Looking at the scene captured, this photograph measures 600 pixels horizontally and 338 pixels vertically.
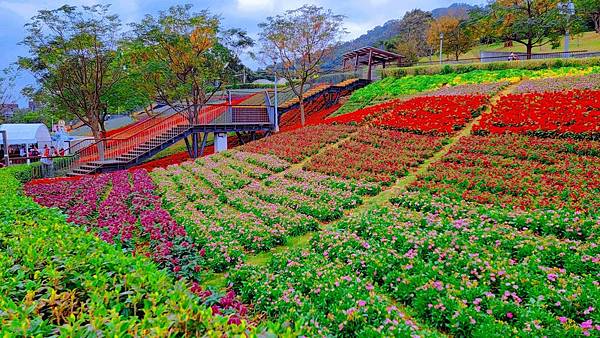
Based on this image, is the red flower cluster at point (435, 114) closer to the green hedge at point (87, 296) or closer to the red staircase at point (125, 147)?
the red staircase at point (125, 147)

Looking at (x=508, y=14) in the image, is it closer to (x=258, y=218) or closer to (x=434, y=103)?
(x=434, y=103)

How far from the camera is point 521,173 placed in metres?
9.38

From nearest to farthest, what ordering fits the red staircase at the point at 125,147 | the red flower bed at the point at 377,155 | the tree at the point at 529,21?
the red flower bed at the point at 377,155
the red staircase at the point at 125,147
the tree at the point at 529,21

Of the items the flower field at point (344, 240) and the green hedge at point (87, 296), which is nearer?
the green hedge at point (87, 296)

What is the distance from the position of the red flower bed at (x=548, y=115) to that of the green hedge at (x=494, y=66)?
8280 millimetres

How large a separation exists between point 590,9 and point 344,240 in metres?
38.6

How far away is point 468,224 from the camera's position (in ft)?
22.8

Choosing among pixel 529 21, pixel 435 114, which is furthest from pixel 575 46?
pixel 435 114

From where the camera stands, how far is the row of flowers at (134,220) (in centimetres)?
636

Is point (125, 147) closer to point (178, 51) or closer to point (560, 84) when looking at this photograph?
point (178, 51)

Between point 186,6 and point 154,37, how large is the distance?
2.67 meters

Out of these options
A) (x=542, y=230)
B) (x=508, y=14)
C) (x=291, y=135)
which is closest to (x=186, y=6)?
(x=291, y=135)

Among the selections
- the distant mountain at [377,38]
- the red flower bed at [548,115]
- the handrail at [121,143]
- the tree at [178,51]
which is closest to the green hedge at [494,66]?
the distant mountain at [377,38]

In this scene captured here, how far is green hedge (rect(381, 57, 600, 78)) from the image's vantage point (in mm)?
21869
